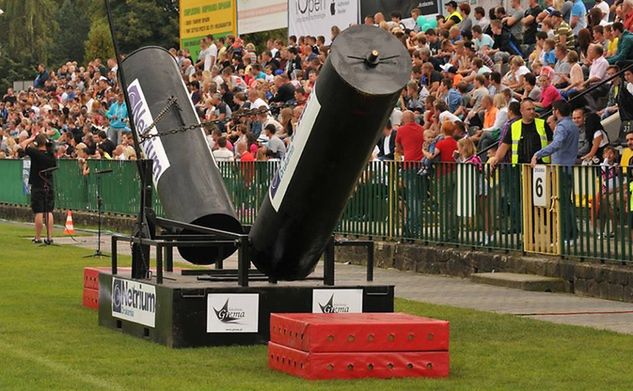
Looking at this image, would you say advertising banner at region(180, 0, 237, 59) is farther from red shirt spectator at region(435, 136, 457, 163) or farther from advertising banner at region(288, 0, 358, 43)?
red shirt spectator at region(435, 136, 457, 163)

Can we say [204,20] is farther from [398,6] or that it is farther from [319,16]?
[398,6]

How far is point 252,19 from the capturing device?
1847 inches

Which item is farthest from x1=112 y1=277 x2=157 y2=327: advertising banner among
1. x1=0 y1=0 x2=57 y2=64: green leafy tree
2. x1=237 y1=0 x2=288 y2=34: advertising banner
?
x1=0 y1=0 x2=57 y2=64: green leafy tree

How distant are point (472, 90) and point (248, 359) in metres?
14.7

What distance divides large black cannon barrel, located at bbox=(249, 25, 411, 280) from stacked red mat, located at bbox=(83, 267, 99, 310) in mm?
3728

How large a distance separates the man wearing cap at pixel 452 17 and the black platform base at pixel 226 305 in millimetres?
17666

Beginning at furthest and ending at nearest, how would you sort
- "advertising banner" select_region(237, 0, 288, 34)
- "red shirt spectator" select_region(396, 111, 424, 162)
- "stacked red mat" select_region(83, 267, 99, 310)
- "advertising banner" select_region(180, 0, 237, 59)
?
"advertising banner" select_region(180, 0, 237, 59)
"advertising banner" select_region(237, 0, 288, 34)
"red shirt spectator" select_region(396, 111, 424, 162)
"stacked red mat" select_region(83, 267, 99, 310)

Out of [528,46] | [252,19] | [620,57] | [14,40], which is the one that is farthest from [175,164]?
[14,40]

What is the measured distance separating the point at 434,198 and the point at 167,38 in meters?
68.9

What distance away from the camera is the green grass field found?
1151 cm

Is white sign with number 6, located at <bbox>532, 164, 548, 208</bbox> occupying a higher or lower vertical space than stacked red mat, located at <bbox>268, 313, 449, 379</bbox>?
higher

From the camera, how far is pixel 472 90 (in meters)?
26.9

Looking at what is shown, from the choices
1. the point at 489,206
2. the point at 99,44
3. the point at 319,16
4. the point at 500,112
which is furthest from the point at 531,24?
the point at 99,44

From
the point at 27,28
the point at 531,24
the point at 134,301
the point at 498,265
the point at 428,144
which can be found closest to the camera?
the point at 134,301
